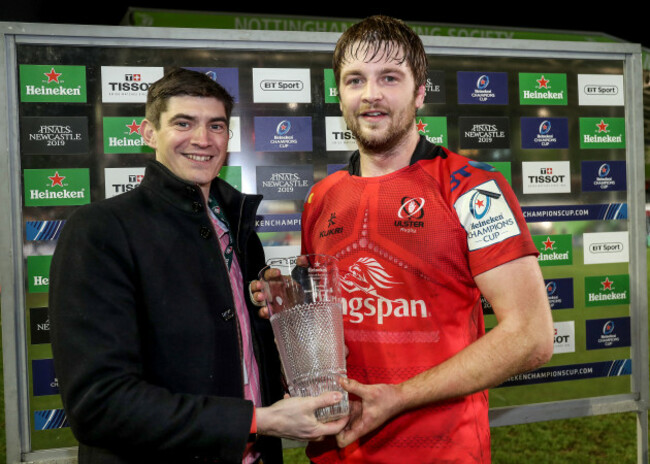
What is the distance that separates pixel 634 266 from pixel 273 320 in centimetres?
242

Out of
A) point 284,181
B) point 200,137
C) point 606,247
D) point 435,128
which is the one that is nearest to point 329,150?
point 284,181

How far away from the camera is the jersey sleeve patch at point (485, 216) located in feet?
4.84

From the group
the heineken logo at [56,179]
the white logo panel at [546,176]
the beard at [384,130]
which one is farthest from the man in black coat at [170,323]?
the white logo panel at [546,176]

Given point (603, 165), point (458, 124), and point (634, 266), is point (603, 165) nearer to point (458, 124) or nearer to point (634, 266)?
point (634, 266)

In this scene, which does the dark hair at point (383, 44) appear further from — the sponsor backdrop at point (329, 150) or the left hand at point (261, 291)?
the sponsor backdrop at point (329, 150)

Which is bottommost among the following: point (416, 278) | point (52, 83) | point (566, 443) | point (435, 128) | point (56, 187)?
point (566, 443)

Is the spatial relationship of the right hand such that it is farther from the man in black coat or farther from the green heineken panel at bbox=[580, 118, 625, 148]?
the green heineken panel at bbox=[580, 118, 625, 148]

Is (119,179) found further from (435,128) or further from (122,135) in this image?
(435,128)

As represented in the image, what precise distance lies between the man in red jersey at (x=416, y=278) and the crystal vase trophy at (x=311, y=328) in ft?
0.27

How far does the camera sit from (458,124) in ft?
9.02

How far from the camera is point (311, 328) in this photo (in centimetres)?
137

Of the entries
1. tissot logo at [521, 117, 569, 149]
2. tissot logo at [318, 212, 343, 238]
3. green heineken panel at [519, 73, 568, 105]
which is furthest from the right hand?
green heineken panel at [519, 73, 568, 105]

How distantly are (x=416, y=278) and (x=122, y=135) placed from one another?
1638 mm

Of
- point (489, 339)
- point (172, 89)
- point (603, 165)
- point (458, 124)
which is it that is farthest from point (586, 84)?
point (172, 89)
